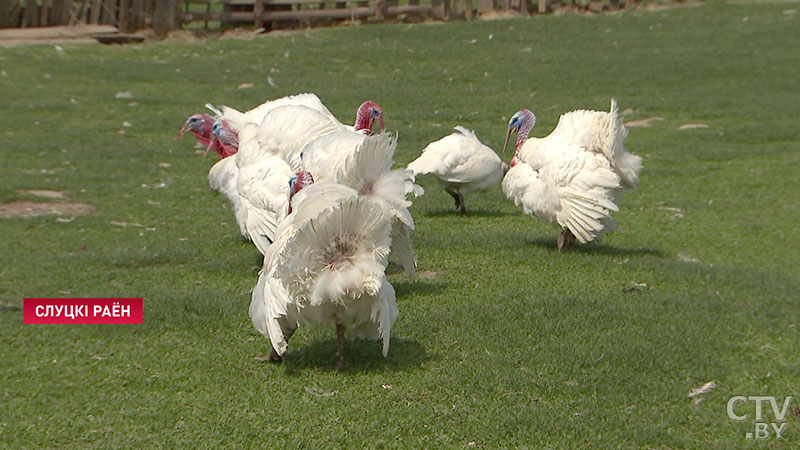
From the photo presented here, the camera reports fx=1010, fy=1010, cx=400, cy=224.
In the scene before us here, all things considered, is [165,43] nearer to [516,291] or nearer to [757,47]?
[757,47]

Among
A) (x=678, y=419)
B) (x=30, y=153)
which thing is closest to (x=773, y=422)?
(x=678, y=419)

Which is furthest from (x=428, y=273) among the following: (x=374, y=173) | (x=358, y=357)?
(x=358, y=357)

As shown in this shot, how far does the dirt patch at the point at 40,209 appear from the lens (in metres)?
10.1

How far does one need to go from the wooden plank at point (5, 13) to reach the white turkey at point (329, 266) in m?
15.4

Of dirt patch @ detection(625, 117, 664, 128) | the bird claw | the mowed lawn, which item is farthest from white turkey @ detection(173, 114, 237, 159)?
dirt patch @ detection(625, 117, 664, 128)

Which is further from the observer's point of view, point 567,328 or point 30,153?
point 30,153

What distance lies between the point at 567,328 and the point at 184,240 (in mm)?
4066

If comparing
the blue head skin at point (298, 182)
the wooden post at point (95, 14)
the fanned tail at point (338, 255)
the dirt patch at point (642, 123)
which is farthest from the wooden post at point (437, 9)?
the fanned tail at point (338, 255)

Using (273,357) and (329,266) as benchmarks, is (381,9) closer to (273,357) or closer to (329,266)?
(273,357)

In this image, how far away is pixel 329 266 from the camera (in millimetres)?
5699

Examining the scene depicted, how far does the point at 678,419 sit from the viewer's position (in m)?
5.64

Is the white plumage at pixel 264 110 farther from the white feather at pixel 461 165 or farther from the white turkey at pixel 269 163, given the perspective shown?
the white feather at pixel 461 165

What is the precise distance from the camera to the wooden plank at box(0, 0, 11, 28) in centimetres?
1914

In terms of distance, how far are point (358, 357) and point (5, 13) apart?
51.1 ft
